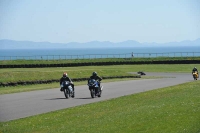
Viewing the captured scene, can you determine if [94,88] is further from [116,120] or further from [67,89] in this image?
[116,120]

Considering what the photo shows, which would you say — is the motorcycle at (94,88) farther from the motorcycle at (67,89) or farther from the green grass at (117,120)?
the green grass at (117,120)

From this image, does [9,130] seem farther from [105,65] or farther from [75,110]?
[105,65]

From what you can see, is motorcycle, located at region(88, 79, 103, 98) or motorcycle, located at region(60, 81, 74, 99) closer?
motorcycle, located at region(60, 81, 74, 99)

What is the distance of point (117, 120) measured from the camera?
16.3 m

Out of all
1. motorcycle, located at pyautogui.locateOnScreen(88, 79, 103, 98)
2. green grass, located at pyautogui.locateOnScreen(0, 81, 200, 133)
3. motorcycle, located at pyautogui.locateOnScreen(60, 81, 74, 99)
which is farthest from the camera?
motorcycle, located at pyautogui.locateOnScreen(88, 79, 103, 98)

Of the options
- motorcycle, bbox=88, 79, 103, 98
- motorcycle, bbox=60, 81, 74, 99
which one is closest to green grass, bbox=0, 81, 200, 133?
motorcycle, bbox=60, 81, 74, 99

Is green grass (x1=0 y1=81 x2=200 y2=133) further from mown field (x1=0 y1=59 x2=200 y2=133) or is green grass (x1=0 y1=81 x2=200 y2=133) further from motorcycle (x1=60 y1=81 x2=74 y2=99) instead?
motorcycle (x1=60 y1=81 x2=74 y2=99)

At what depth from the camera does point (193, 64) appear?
79.5m

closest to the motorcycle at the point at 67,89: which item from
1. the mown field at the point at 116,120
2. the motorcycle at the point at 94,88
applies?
the motorcycle at the point at 94,88

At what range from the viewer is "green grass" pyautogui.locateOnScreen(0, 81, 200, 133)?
47.6 ft

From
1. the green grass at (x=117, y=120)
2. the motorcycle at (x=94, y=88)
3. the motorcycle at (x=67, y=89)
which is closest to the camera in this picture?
the green grass at (x=117, y=120)

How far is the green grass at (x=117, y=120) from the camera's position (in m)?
14.5

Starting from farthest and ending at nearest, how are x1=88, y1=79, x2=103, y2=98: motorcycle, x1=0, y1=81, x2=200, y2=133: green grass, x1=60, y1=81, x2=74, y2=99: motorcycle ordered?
x1=88, y1=79, x2=103, y2=98: motorcycle
x1=60, y1=81, x2=74, y2=99: motorcycle
x1=0, y1=81, x2=200, y2=133: green grass

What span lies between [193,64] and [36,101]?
57082mm
